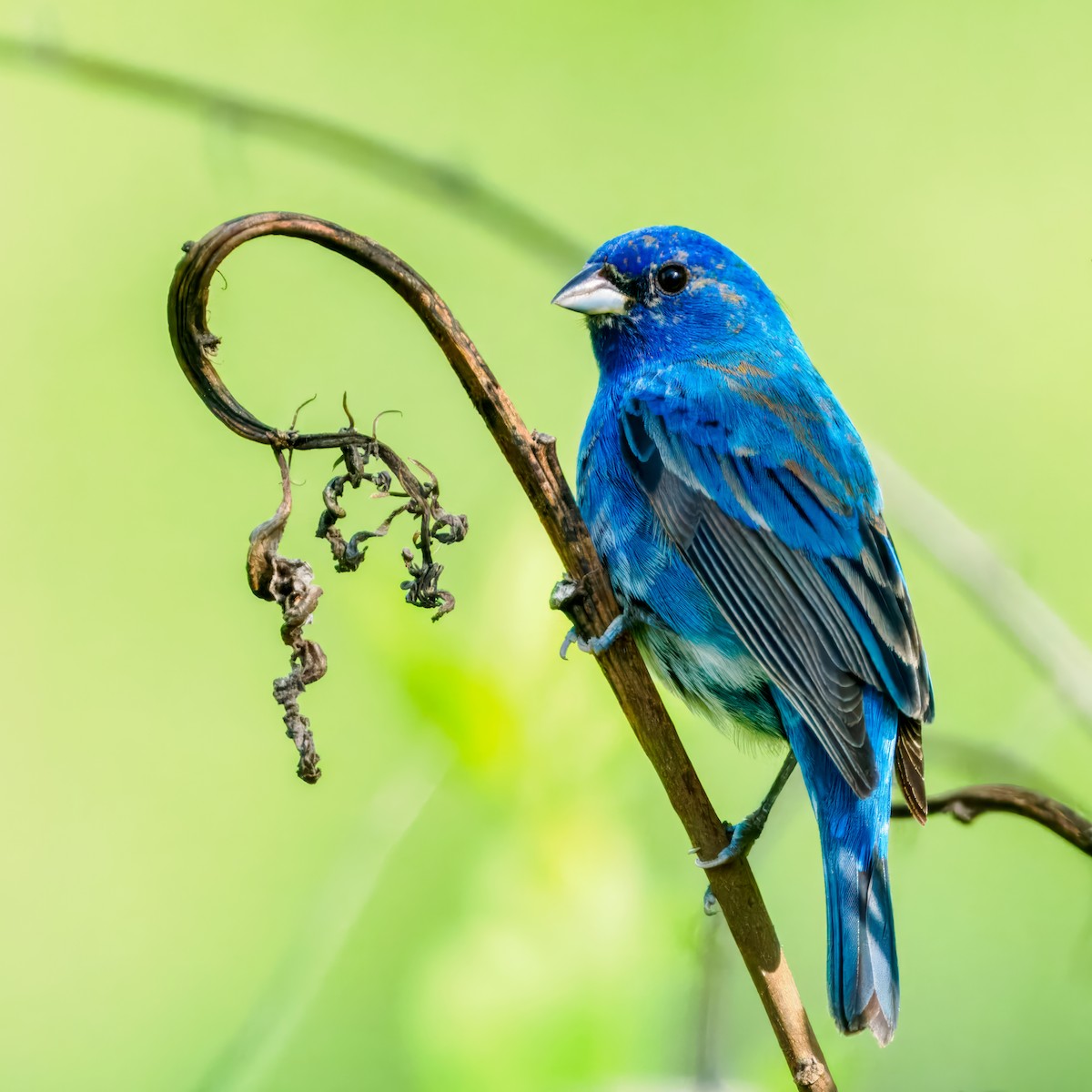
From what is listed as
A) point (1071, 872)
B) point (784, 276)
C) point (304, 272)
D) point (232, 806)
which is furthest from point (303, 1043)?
point (784, 276)

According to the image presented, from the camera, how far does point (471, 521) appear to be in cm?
373

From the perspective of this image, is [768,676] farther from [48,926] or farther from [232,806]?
[48,926]

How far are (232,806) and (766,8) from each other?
4.01 meters

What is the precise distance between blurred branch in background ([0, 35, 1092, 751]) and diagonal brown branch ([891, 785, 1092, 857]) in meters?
0.34

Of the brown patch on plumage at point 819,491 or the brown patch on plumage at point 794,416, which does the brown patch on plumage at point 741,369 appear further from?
the brown patch on plumage at point 819,491

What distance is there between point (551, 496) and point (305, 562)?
349 mm

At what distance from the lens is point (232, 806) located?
4.75 m

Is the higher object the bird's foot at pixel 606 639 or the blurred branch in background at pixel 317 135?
the blurred branch in background at pixel 317 135

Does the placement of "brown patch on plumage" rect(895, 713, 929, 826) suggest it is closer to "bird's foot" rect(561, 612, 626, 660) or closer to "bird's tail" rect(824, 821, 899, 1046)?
"bird's tail" rect(824, 821, 899, 1046)

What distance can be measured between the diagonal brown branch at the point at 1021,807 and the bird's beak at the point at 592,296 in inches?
60.2

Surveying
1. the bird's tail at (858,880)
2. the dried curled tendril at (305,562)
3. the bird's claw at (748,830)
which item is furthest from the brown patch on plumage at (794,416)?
the dried curled tendril at (305,562)

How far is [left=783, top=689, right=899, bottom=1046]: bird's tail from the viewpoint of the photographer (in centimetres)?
247

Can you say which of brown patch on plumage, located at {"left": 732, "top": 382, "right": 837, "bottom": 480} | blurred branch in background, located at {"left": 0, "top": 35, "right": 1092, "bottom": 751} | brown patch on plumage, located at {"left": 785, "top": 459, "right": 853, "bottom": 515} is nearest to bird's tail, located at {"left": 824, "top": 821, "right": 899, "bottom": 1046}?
blurred branch in background, located at {"left": 0, "top": 35, "right": 1092, "bottom": 751}

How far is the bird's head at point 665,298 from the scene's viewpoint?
11.3ft
